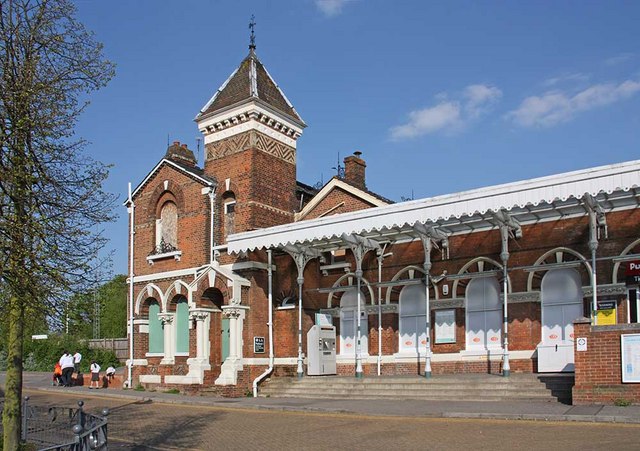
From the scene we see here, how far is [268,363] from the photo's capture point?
2445 centimetres

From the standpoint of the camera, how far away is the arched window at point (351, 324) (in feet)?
82.9

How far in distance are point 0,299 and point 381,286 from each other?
14.2 m

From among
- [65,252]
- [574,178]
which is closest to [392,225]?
[574,178]

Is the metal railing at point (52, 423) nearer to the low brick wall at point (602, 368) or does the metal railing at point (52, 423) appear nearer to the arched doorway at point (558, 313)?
the low brick wall at point (602, 368)

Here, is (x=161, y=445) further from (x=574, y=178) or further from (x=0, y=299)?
(x=574, y=178)

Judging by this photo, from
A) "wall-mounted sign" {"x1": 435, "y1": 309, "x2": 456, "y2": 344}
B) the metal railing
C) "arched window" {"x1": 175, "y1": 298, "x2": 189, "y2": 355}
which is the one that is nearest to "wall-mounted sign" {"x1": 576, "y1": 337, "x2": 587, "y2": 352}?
"wall-mounted sign" {"x1": 435, "y1": 309, "x2": 456, "y2": 344}

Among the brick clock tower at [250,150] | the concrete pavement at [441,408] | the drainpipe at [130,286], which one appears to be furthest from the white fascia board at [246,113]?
the concrete pavement at [441,408]

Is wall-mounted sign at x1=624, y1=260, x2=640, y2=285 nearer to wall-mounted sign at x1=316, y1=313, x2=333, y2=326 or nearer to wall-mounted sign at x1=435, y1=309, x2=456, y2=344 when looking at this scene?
wall-mounted sign at x1=435, y1=309, x2=456, y2=344

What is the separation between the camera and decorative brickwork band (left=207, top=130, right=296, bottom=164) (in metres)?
25.8

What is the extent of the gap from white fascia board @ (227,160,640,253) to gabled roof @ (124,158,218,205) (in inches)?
130

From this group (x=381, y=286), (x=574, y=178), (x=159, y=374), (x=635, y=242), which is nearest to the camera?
(x=574, y=178)

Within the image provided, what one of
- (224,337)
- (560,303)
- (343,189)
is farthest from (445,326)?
(224,337)

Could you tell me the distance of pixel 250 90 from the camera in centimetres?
2630

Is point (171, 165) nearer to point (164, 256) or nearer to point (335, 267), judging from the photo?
→ point (164, 256)
